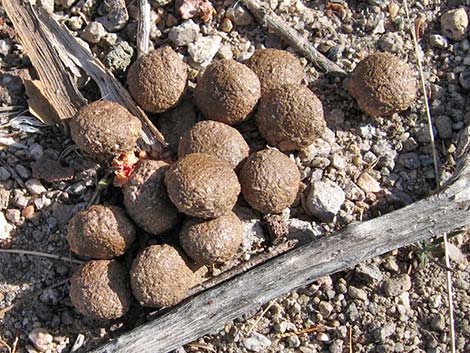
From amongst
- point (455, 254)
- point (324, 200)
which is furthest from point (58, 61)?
point (455, 254)

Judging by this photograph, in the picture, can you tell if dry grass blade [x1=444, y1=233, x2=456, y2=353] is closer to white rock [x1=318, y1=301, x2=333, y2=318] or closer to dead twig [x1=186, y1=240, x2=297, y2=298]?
white rock [x1=318, y1=301, x2=333, y2=318]

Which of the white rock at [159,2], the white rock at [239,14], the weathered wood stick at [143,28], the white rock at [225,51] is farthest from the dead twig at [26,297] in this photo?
the white rock at [239,14]

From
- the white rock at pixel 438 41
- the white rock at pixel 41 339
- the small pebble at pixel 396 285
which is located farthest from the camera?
the white rock at pixel 438 41

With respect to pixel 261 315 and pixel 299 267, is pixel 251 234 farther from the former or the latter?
pixel 261 315

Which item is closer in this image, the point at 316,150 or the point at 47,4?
the point at 316,150

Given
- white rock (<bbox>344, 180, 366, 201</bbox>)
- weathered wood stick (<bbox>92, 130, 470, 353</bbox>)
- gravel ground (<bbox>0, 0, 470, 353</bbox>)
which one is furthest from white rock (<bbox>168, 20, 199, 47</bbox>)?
weathered wood stick (<bbox>92, 130, 470, 353</bbox>)

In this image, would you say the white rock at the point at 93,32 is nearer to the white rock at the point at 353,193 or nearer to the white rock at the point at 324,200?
the white rock at the point at 324,200
